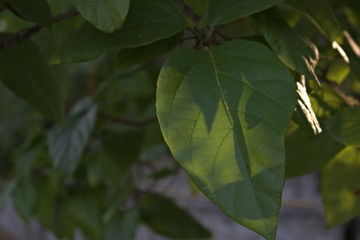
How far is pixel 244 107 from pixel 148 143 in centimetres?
78

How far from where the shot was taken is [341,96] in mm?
656

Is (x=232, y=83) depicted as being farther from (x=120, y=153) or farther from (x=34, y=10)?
(x=120, y=153)

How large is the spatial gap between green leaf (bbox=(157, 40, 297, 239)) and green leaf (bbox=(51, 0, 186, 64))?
0.03 m

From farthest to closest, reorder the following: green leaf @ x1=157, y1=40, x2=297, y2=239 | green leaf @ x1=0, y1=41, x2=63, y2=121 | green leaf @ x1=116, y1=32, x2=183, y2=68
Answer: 1. green leaf @ x1=0, y1=41, x2=63, y2=121
2. green leaf @ x1=116, y1=32, x2=183, y2=68
3. green leaf @ x1=157, y1=40, x2=297, y2=239

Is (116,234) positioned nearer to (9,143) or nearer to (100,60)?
(100,60)

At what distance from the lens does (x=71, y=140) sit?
1.11 m

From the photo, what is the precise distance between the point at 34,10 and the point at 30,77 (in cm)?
10

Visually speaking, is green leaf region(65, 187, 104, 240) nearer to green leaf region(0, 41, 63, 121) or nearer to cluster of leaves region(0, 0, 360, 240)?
cluster of leaves region(0, 0, 360, 240)

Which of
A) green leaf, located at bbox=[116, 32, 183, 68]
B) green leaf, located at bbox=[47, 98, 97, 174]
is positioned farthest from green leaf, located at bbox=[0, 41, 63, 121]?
green leaf, located at bbox=[47, 98, 97, 174]

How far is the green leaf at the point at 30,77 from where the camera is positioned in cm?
63

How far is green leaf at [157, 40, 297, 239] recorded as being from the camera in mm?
406

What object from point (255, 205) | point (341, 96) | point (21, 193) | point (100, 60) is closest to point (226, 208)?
point (255, 205)

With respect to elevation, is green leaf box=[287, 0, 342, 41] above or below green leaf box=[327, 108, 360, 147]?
above

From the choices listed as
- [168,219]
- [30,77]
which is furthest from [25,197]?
[30,77]
